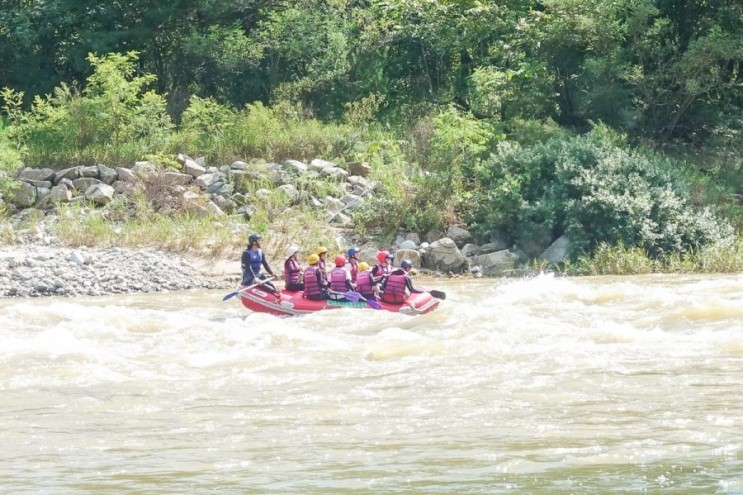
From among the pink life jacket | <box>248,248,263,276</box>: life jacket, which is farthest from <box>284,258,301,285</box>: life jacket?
the pink life jacket

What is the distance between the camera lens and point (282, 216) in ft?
77.1

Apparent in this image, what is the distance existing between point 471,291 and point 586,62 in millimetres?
8619

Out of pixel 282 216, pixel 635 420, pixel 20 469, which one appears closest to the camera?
pixel 20 469

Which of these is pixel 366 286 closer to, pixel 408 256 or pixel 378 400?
pixel 408 256

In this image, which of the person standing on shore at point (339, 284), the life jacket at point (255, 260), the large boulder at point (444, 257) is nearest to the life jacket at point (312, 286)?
the person standing on shore at point (339, 284)

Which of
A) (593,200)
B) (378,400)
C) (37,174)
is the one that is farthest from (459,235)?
(378,400)

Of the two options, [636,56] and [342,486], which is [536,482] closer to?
[342,486]

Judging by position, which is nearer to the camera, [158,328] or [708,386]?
[708,386]

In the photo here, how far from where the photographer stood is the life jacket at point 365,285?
17.2 metres

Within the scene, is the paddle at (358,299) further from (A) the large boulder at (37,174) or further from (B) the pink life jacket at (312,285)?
(A) the large boulder at (37,174)

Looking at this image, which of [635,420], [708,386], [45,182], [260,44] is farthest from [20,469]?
[260,44]

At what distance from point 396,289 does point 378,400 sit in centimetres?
638

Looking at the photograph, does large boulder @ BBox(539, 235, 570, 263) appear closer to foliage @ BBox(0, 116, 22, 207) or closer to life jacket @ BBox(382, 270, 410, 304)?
life jacket @ BBox(382, 270, 410, 304)

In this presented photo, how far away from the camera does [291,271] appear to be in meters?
17.7
